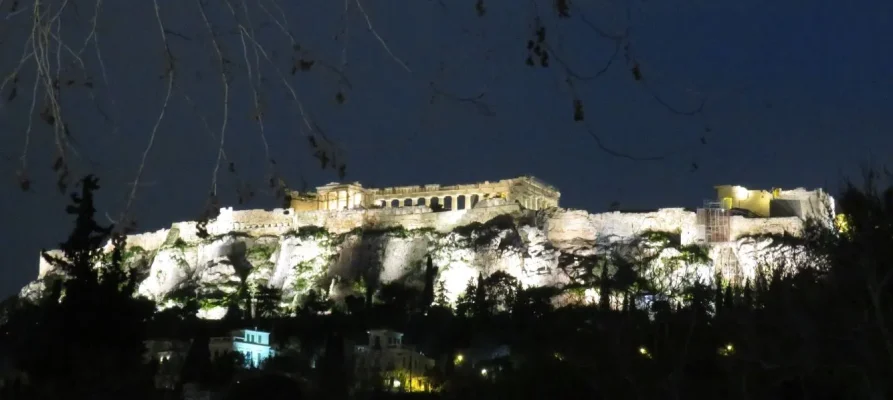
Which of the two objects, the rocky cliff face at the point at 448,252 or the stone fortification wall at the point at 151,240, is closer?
the rocky cliff face at the point at 448,252

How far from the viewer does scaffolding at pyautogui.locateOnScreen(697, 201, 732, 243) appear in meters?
50.3

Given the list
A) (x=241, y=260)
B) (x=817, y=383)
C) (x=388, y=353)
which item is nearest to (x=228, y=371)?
(x=388, y=353)

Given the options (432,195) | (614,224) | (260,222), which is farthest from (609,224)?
(260,222)

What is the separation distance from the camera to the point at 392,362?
43719 mm

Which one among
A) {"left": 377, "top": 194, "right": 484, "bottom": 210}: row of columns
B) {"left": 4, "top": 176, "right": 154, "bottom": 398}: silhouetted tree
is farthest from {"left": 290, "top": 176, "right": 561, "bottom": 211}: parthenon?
{"left": 4, "top": 176, "right": 154, "bottom": 398}: silhouetted tree

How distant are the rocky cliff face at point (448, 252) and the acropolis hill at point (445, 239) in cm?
6

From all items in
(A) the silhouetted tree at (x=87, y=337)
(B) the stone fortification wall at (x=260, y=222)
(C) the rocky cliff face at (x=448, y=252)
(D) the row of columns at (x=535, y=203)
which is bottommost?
(A) the silhouetted tree at (x=87, y=337)

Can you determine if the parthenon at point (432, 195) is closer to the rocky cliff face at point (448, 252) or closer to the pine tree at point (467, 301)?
the rocky cliff face at point (448, 252)

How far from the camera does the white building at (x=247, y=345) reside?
45.9 meters

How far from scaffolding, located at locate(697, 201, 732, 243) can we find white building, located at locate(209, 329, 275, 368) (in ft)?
66.7

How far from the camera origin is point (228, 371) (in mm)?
40969

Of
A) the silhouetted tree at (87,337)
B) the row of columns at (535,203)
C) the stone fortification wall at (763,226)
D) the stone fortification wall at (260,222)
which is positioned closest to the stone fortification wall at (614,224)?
the stone fortification wall at (763,226)

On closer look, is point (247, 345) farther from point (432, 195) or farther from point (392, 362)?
point (432, 195)

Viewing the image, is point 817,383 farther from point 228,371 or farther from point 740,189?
point 740,189
